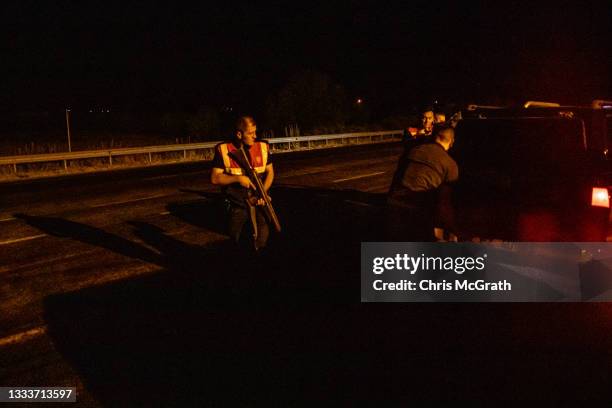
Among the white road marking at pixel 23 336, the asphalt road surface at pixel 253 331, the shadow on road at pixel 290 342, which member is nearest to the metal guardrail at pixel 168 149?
the asphalt road surface at pixel 253 331

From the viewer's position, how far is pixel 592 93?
68812 millimetres

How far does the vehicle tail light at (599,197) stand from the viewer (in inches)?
225

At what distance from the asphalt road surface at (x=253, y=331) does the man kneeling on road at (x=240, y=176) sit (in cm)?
77

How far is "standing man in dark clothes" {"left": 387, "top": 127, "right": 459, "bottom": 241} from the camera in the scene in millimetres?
5715

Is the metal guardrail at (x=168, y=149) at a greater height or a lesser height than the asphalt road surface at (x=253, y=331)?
greater

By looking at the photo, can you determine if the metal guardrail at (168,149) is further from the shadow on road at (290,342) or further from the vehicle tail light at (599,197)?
the vehicle tail light at (599,197)

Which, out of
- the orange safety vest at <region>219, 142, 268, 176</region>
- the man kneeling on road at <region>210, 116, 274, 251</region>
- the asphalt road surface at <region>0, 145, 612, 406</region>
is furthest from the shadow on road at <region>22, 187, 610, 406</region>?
the orange safety vest at <region>219, 142, 268, 176</region>

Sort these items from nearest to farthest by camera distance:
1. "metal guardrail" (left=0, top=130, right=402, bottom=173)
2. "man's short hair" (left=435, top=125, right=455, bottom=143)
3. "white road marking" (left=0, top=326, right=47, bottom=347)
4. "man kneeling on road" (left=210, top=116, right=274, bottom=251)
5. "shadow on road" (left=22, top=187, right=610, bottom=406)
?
"shadow on road" (left=22, top=187, right=610, bottom=406) < "white road marking" (left=0, top=326, right=47, bottom=347) < "man kneeling on road" (left=210, top=116, right=274, bottom=251) < "man's short hair" (left=435, top=125, right=455, bottom=143) < "metal guardrail" (left=0, top=130, right=402, bottom=173)

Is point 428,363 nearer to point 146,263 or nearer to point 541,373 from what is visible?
point 541,373

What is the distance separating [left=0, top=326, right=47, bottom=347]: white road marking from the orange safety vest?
2220mm

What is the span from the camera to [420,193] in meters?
5.68

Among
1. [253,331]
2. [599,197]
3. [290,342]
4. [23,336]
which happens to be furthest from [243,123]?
[599,197]

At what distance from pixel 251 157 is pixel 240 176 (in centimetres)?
31

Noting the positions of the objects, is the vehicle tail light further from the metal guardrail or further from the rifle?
the metal guardrail
